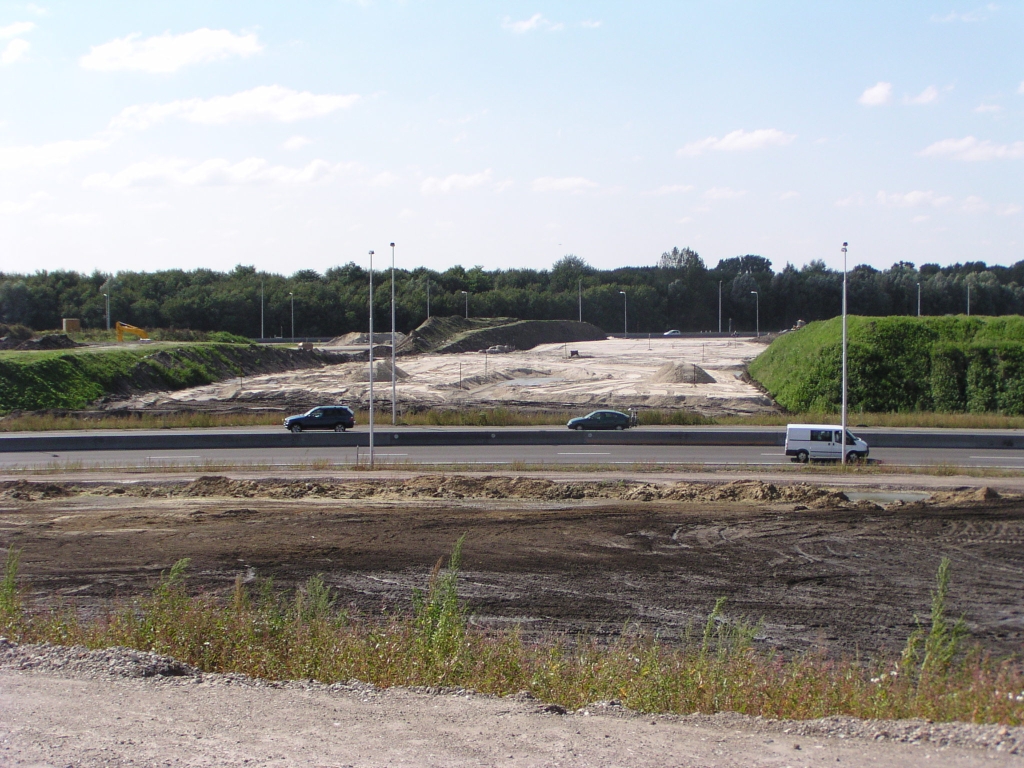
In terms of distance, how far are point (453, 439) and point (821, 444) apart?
14.6 meters

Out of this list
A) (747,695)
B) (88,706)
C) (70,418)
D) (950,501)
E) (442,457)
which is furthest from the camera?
(70,418)

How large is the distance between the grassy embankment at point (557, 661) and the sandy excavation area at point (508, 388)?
34.9m

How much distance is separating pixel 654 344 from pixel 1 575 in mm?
84268

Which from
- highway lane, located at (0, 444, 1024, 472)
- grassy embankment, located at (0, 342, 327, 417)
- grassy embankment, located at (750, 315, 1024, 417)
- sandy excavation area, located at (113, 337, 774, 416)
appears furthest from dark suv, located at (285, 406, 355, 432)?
grassy embankment, located at (750, 315, 1024, 417)

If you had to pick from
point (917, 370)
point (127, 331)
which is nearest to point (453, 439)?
point (917, 370)

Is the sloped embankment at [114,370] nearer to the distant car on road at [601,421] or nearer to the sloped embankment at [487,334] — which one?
the sloped embankment at [487,334]

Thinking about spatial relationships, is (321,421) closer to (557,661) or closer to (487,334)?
(557,661)

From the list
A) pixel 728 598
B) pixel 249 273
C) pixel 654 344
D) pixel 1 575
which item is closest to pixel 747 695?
pixel 728 598

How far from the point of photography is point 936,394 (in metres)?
45.0

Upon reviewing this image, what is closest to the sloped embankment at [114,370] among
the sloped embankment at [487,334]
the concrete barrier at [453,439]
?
the concrete barrier at [453,439]

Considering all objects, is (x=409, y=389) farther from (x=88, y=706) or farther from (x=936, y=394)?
(x=88, y=706)

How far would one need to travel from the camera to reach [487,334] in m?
92.2

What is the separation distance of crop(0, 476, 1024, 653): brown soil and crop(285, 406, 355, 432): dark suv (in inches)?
595

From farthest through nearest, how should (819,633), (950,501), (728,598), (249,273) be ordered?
(249,273) → (950,501) → (728,598) → (819,633)
